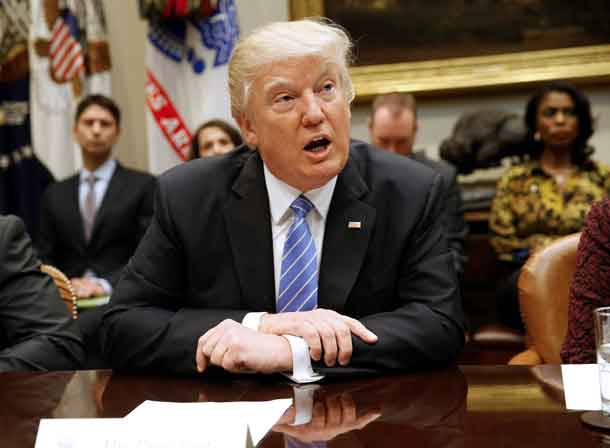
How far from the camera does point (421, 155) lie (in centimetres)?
488

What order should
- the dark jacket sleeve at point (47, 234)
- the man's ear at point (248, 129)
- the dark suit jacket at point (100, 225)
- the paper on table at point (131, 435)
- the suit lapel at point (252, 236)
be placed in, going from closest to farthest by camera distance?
1. the paper on table at point (131, 435)
2. the suit lapel at point (252, 236)
3. the man's ear at point (248, 129)
4. the dark suit jacket at point (100, 225)
5. the dark jacket sleeve at point (47, 234)

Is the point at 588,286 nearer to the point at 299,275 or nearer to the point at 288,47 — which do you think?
the point at 299,275

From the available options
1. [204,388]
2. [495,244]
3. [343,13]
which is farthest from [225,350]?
[343,13]

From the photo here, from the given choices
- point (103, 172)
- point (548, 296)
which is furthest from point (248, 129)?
point (103, 172)

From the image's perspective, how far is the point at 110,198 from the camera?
500cm

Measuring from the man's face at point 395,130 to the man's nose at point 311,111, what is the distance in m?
2.81

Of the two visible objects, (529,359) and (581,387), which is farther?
(529,359)

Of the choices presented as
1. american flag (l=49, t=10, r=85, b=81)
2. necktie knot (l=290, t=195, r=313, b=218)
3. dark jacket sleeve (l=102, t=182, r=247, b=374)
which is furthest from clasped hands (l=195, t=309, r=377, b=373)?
american flag (l=49, t=10, r=85, b=81)

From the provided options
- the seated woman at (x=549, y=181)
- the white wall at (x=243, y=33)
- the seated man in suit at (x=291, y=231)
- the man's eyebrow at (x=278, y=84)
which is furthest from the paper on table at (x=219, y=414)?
the white wall at (x=243, y=33)

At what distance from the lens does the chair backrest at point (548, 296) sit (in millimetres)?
2143

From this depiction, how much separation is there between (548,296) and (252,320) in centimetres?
85

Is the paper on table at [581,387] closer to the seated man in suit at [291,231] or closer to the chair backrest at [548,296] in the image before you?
the seated man in suit at [291,231]

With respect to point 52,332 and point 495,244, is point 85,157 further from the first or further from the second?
point 52,332

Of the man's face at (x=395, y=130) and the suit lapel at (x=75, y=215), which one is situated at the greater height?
the man's face at (x=395, y=130)
